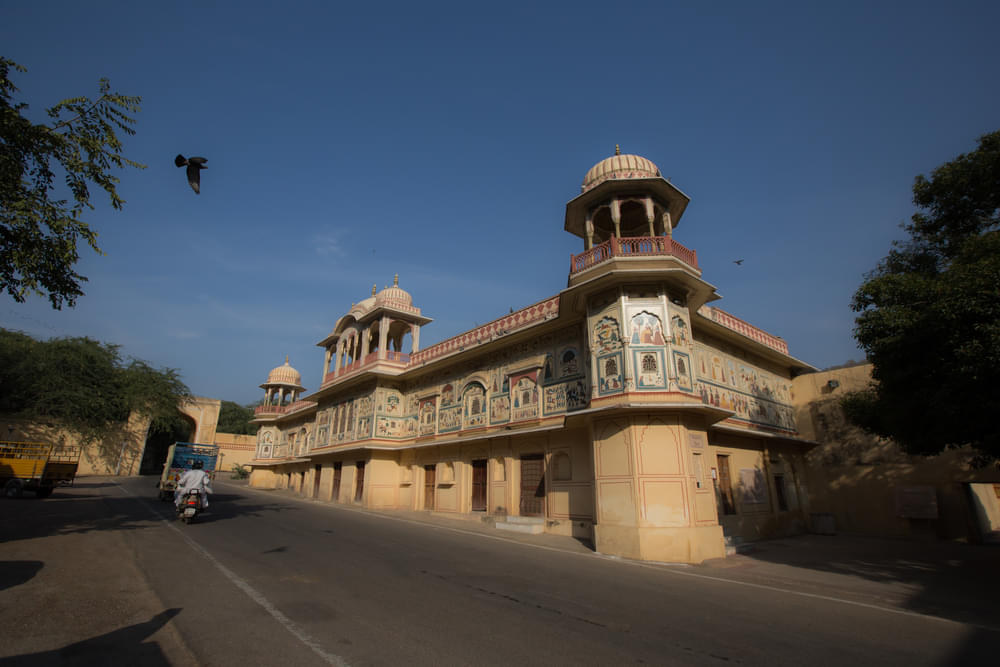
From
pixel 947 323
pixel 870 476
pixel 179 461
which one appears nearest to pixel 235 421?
pixel 179 461

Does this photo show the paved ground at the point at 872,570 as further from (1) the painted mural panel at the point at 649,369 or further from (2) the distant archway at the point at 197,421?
(2) the distant archway at the point at 197,421

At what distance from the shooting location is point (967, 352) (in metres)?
7.70

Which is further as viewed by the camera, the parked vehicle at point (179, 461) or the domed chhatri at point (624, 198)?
the parked vehicle at point (179, 461)

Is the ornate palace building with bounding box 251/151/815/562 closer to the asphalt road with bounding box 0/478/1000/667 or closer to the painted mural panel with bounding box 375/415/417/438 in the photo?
the painted mural panel with bounding box 375/415/417/438

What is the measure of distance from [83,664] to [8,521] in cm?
1160

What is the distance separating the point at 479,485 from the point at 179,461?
1379 centimetres

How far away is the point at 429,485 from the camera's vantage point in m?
22.2

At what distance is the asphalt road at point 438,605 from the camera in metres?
4.51

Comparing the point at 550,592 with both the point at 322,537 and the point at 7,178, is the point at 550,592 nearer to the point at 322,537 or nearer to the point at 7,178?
the point at 322,537

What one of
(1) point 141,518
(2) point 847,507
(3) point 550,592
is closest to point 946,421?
(3) point 550,592

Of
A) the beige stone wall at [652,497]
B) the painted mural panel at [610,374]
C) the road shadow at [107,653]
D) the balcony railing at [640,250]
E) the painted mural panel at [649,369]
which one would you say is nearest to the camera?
the road shadow at [107,653]

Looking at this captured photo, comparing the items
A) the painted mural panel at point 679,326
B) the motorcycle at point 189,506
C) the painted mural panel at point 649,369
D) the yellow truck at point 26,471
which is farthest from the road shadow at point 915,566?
the yellow truck at point 26,471

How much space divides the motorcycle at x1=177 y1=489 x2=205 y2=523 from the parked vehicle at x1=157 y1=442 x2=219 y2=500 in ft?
24.9

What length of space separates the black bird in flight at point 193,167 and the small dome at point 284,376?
3643 cm
